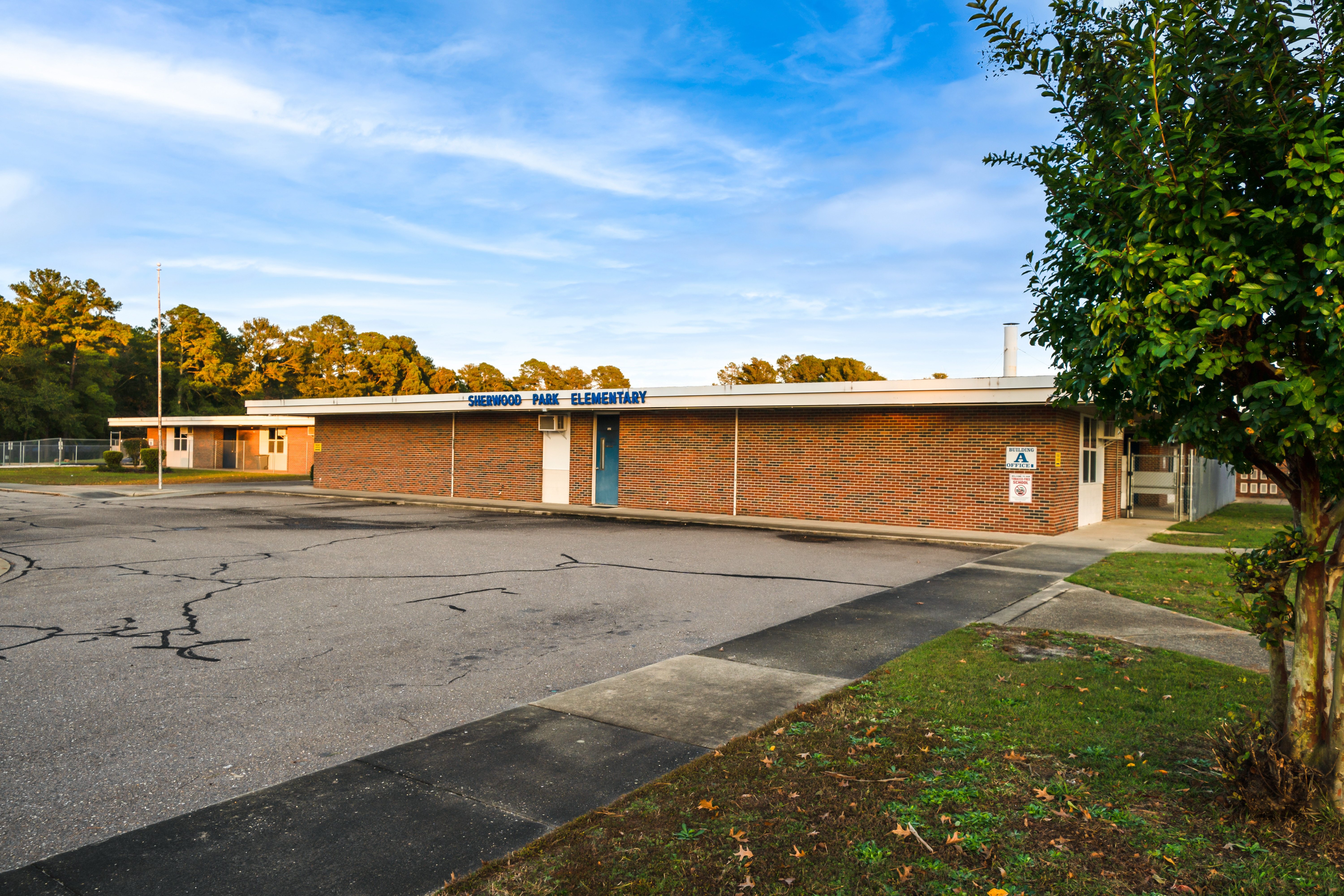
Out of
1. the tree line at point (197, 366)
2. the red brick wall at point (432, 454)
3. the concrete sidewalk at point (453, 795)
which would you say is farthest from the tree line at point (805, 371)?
the concrete sidewalk at point (453, 795)

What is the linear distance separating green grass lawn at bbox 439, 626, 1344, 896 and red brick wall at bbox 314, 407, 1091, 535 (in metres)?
13.1

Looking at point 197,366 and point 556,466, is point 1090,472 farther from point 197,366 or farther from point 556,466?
point 197,366

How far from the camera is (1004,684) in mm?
6090

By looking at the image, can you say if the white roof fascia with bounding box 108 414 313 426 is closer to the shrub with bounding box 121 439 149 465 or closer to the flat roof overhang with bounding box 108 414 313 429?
the flat roof overhang with bounding box 108 414 313 429

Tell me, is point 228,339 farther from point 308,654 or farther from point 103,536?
point 308,654

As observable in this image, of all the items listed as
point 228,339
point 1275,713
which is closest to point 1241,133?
point 1275,713

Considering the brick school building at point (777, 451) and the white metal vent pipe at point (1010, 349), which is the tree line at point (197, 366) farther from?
the white metal vent pipe at point (1010, 349)

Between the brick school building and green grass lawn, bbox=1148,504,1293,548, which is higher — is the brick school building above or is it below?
above

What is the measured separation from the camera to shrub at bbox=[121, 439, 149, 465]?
45594 millimetres

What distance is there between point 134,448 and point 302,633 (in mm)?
47055

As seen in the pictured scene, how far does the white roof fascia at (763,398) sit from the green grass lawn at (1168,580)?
3057 millimetres

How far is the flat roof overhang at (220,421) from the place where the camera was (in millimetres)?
45000

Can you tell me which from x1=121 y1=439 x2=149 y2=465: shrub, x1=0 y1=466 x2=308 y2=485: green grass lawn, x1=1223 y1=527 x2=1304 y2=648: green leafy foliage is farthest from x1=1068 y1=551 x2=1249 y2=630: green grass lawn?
x1=121 y1=439 x2=149 y2=465: shrub

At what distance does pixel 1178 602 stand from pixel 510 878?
30.2ft
